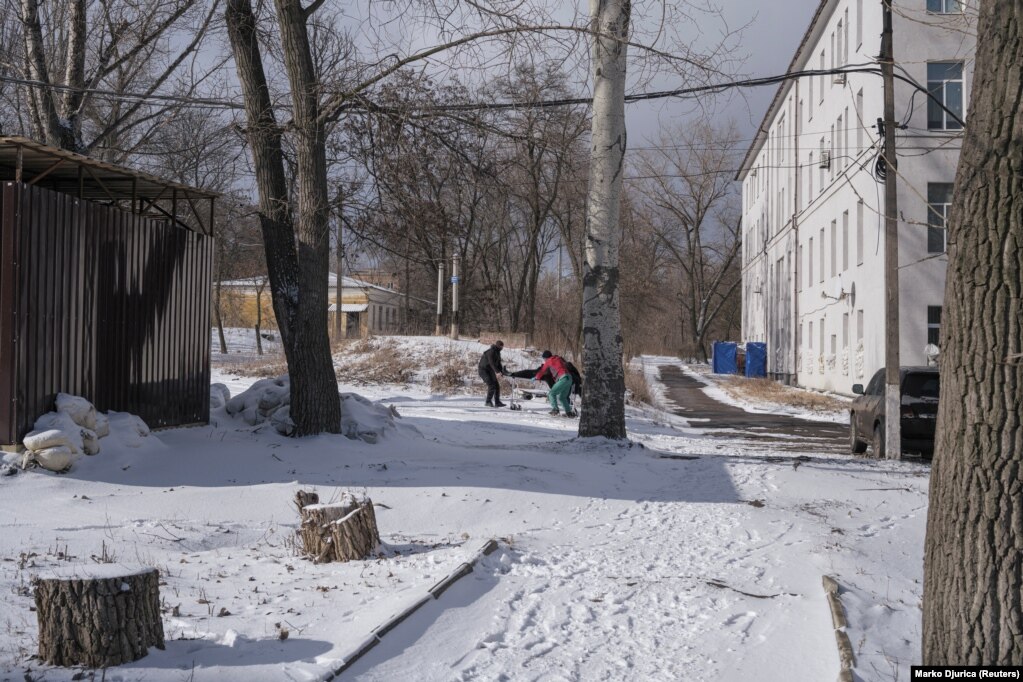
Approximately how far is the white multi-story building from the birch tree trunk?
3.45m

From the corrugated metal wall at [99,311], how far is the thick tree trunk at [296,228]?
1560 millimetres

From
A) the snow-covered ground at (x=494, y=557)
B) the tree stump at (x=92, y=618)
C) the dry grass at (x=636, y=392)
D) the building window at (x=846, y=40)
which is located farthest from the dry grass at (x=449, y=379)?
the tree stump at (x=92, y=618)

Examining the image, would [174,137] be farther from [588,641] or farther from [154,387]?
[588,641]

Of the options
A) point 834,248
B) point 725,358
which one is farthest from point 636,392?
point 725,358

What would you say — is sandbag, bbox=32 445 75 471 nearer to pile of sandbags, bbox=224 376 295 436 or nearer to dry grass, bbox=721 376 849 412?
pile of sandbags, bbox=224 376 295 436

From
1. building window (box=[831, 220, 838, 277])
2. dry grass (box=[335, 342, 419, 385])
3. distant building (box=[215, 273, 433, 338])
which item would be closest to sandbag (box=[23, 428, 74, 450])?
dry grass (box=[335, 342, 419, 385])

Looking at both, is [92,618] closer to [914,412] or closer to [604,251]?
[604,251]

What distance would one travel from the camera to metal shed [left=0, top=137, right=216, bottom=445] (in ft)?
31.5

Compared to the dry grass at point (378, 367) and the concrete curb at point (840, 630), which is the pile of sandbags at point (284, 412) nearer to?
the concrete curb at point (840, 630)

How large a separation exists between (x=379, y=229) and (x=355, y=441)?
2846 millimetres

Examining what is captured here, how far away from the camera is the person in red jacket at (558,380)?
65.1 ft

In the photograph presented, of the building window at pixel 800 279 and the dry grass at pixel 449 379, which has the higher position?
the building window at pixel 800 279

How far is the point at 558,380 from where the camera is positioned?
20.0 metres

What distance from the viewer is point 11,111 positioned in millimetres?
24703
